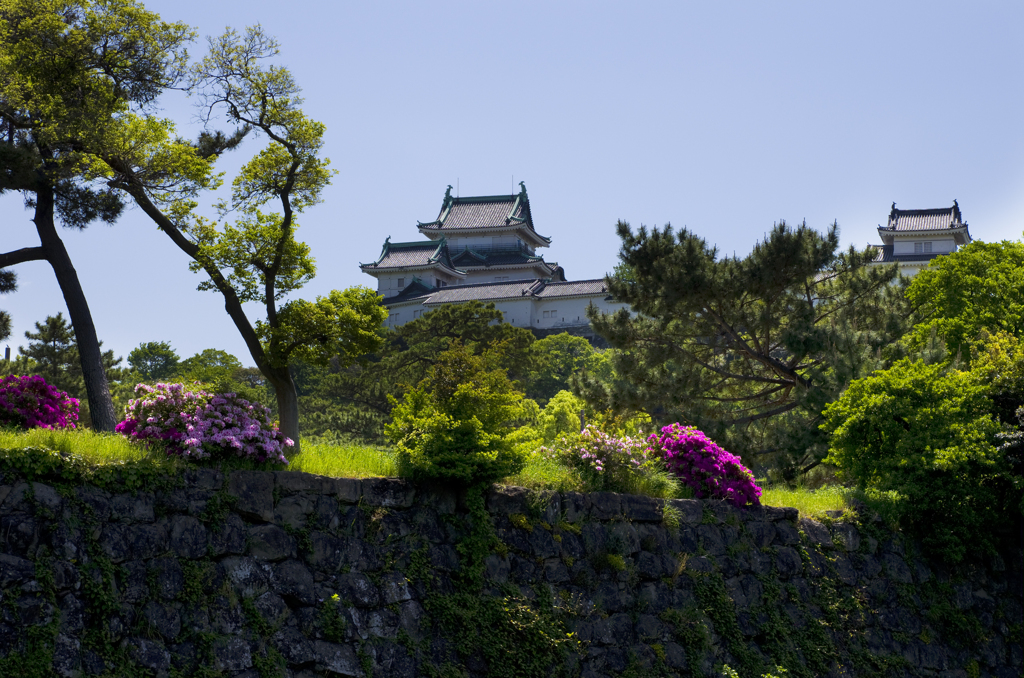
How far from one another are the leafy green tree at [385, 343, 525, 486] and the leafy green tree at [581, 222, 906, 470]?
339 inches

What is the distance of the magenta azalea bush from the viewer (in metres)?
9.47

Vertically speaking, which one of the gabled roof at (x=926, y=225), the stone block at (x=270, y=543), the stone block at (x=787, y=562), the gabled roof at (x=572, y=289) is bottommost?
the stone block at (x=787, y=562)

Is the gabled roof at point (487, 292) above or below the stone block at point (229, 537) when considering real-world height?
above

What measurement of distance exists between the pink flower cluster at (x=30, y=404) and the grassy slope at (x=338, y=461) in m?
0.90

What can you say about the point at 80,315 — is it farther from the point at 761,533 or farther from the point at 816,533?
the point at 816,533

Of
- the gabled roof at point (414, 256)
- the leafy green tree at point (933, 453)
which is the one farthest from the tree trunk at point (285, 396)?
the gabled roof at point (414, 256)

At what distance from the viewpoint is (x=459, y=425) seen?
10.6 meters

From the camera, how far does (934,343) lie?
17.0 m

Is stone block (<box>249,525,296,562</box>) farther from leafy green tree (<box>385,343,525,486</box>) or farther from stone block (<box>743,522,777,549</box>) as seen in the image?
stone block (<box>743,522,777,549</box>)

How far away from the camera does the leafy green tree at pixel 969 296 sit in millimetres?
17578

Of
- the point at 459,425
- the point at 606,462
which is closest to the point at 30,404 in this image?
the point at 459,425

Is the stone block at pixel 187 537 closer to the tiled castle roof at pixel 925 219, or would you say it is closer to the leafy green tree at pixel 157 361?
the leafy green tree at pixel 157 361

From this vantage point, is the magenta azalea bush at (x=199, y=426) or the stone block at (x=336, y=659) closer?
the stone block at (x=336, y=659)

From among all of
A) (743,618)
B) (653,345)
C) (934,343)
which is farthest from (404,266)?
(743,618)
